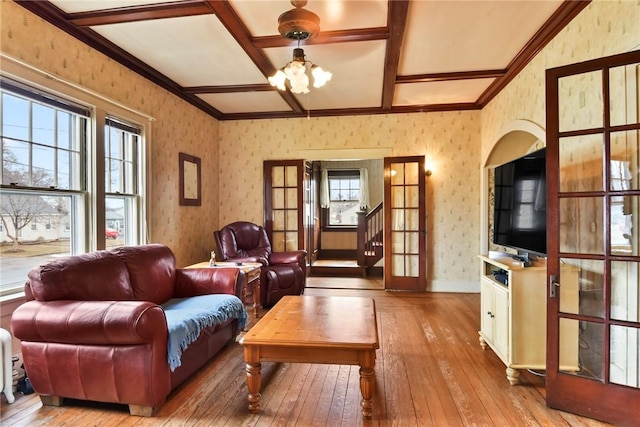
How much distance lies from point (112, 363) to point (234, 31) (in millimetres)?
2638

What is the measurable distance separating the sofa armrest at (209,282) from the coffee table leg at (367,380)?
1.51 meters

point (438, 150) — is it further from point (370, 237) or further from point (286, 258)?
point (286, 258)

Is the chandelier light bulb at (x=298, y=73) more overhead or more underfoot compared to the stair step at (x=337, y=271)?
more overhead

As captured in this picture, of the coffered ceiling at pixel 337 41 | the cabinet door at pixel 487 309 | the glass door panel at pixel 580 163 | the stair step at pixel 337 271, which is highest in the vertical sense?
the coffered ceiling at pixel 337 41

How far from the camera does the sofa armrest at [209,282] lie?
308 centimetres

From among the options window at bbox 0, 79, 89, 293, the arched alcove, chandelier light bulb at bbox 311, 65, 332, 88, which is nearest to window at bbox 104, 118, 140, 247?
window at bbox 0, 79, 89, 293

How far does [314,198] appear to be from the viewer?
777cm

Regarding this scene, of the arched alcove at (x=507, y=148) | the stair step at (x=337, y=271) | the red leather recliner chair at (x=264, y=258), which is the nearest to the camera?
the arched alcove at (x=507, y=148)

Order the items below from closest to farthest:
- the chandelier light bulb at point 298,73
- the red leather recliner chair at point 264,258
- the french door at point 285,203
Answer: the chandelier light bulb at point 298,73
the red leather recliner chair at point 264,258
the french door at point 285,203

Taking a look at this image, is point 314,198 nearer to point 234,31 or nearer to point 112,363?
point 234,31

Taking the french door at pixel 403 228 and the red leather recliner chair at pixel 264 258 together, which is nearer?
the red leather recliner chair at pixel 264 258

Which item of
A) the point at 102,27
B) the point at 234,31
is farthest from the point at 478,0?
the point at 102,27

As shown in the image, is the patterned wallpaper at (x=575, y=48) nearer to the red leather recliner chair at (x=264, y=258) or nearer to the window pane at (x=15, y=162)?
the red leather recliner chair at (x=264, y=258)

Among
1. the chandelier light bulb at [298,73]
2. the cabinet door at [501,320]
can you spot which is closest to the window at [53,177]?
the chandelier light bulb at [298,73]
